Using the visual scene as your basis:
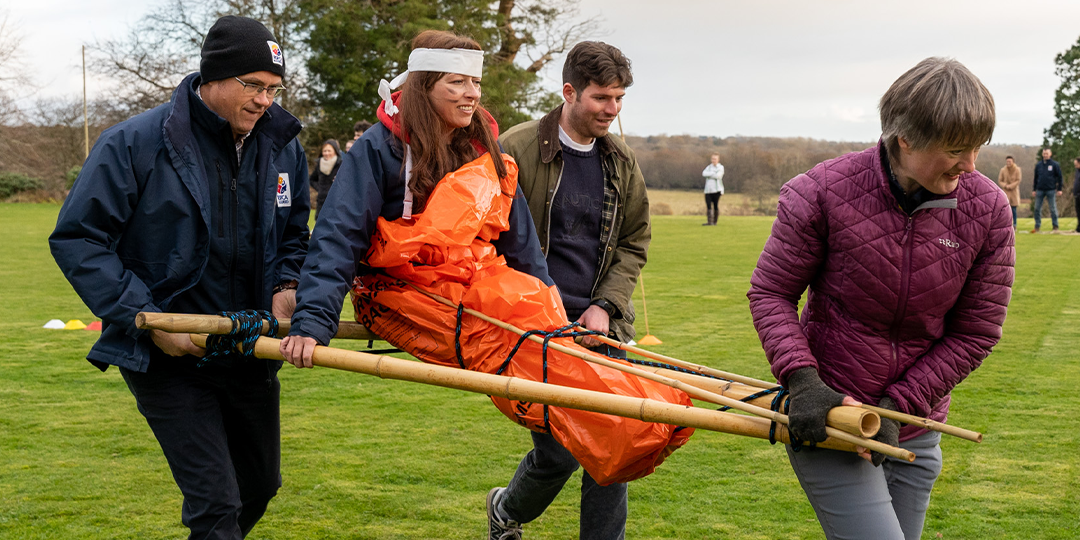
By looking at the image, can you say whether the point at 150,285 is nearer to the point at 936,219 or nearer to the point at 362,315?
the point at 362,315

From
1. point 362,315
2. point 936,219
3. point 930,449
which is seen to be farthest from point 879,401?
point 362,315

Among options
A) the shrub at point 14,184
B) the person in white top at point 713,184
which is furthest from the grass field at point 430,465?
the shrub at point 14,184

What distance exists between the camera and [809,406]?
2.45 meters

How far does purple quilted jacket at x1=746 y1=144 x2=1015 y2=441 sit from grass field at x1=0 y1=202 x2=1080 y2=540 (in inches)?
83.3

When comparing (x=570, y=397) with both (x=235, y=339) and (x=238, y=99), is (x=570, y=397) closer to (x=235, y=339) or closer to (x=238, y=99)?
(x=235, y=339)

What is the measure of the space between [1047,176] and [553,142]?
25.9 m

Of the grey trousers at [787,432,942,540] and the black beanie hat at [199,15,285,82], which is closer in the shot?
the grey trousers at [787,432,942,540]

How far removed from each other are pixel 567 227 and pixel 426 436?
2.57 meters

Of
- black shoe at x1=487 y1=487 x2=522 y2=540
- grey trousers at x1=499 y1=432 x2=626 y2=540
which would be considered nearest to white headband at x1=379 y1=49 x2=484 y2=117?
grey trousers at x1=499 y1=432 x2=626 y2=540

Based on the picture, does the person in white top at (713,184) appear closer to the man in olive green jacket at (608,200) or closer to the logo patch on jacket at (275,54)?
the man in olive green jacket at (608,200)

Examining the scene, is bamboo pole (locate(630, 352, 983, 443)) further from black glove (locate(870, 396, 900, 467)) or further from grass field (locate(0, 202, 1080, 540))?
grass field (locate(0, 202, 1080, 540))

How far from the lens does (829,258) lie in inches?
105

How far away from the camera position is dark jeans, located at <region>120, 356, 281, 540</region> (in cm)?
331

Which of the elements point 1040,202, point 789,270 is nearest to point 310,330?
point 789,270
